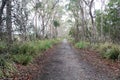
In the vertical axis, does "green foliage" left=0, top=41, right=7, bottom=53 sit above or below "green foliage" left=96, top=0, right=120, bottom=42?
below

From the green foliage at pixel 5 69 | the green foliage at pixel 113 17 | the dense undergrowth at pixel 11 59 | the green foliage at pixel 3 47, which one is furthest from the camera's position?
the green foliage at pixel 113 17

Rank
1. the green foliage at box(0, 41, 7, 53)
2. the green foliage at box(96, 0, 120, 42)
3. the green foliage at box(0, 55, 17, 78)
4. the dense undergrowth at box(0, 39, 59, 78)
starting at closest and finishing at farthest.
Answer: the green foliage at box(0, 55, 17, 78), the dense undergrowth at box(0, 39, 59, 78), the green foliage at box(0, 41, 7, 53), the green foliage at box(96, 0, 120, 42)

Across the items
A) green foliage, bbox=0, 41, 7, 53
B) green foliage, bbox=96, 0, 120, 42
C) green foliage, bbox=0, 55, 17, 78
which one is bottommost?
green foliage, bbox=0, 55, 17, 78

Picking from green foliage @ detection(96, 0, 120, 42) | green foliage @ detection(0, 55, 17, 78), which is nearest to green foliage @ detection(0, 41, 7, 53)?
green foliage @ detection(0, 55, 17, 78)

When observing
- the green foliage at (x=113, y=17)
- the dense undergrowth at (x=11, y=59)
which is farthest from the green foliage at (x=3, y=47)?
the green foliage at (x=113, y=17)

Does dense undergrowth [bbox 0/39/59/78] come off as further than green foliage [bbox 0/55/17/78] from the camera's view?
Yes

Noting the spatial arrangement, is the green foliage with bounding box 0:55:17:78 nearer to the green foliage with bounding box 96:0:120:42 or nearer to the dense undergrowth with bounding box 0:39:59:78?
the dense undergrowth with bounding box 0:39:59:78

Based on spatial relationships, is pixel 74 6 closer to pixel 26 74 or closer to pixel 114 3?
pixel 114 3

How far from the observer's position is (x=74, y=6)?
37.8 metres

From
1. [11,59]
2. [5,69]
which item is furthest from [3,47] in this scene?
[5,69]

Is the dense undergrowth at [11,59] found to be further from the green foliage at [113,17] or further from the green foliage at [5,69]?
the green foliage at [113,17]

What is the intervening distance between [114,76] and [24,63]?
193 inches

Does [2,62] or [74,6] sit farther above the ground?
[74,6]

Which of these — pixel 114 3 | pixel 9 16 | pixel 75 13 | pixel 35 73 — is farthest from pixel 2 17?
pixel 75 13
